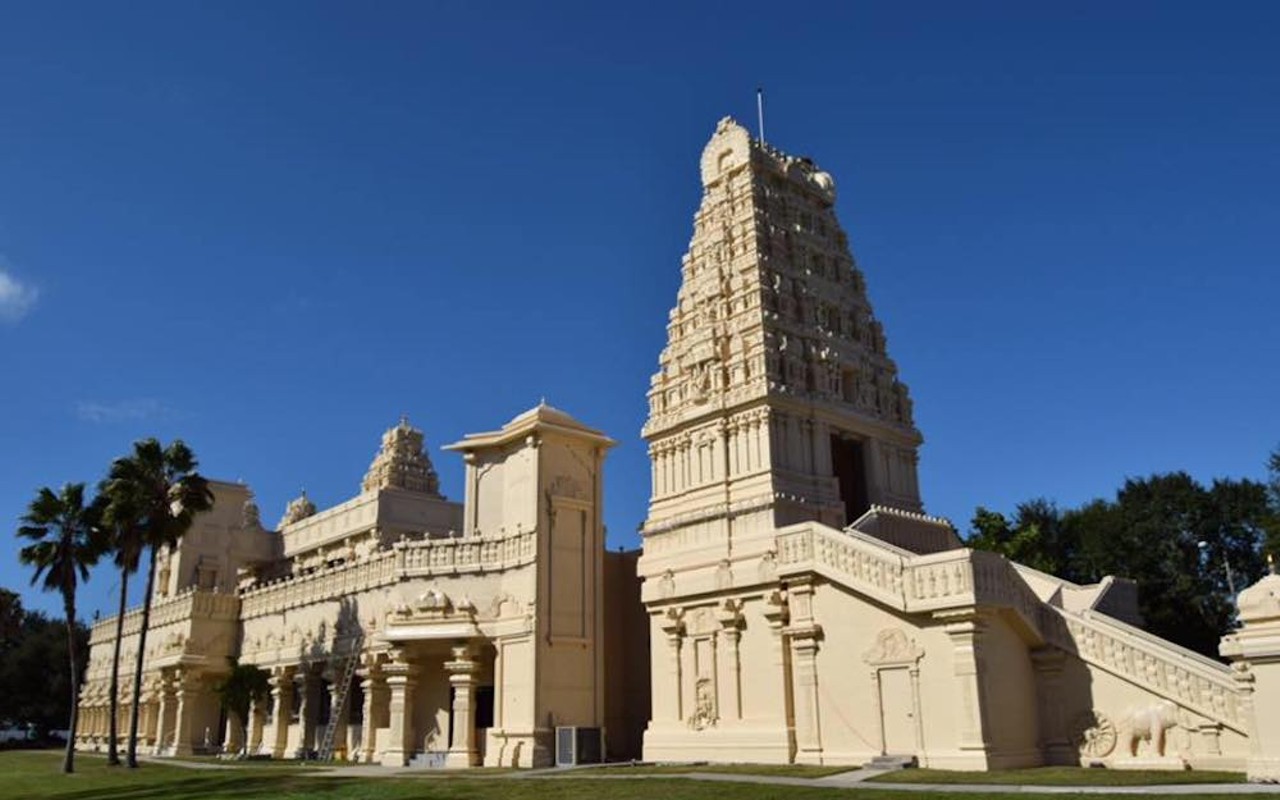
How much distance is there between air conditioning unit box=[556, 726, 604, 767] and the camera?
3291cm

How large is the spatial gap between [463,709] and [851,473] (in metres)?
16.7

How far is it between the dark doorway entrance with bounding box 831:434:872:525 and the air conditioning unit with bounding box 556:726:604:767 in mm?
11761

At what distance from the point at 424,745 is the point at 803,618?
1608cm

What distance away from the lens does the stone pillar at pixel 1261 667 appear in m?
19.5

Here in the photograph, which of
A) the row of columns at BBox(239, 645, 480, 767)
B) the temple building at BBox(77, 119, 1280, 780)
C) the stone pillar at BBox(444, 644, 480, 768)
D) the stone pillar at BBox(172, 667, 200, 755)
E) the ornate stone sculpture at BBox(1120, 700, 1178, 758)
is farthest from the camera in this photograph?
the stone pillar at BBox(172, 667, 200, 755)

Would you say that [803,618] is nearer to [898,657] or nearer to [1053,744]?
[898,657]

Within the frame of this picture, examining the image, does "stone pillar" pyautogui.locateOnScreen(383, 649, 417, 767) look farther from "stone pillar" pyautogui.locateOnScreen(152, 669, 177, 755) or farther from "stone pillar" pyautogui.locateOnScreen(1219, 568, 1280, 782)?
"stone pillar" pyautogui.locateOnScreen(1219, 568, 1280, 782)

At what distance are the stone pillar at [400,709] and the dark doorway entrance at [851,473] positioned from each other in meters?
16.5

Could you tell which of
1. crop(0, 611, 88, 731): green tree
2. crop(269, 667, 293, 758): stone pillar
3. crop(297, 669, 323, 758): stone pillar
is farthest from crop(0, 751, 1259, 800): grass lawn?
crop(0, 611, 88, 731): green tree

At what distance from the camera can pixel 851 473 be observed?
39.6 m

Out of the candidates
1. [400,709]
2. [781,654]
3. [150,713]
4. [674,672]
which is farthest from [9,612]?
[781,654]

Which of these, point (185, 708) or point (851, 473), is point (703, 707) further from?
point (185, 708)

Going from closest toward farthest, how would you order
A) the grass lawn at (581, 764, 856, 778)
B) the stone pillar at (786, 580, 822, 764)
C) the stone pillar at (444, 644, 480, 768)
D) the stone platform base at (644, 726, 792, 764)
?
1. the grass lawn at (581, 764, 856, 778)
2. the stone pillar at (786, 580, 822, 764)
3. the stone platform base at (644, 726, 792, 764)
4. the stone pillar at (444, 644, 480, 768)

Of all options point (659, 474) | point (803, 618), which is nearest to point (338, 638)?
point (659, 474)
